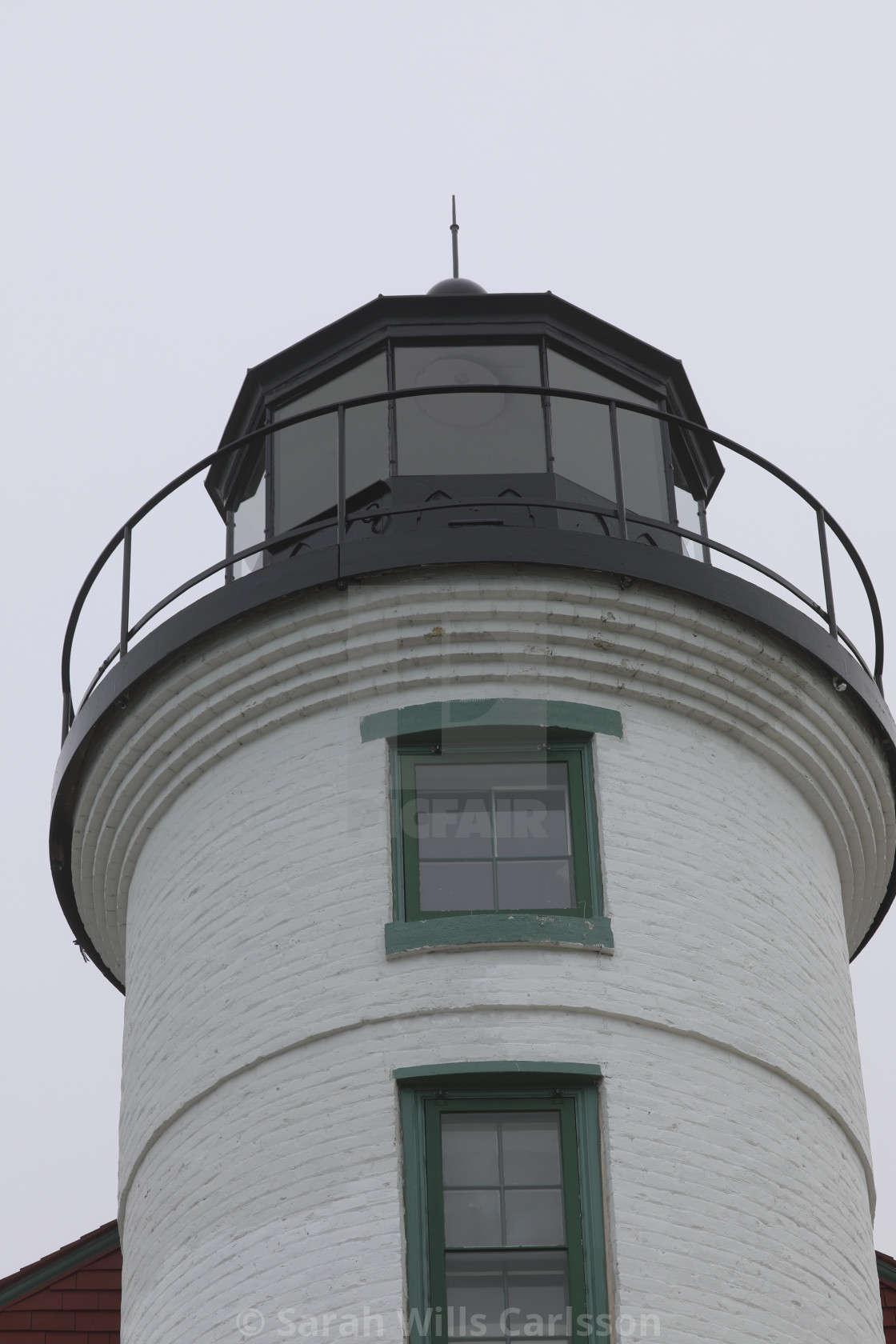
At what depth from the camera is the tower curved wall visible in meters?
12.6

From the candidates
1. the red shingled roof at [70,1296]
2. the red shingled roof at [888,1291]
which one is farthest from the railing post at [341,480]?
the red shingled roof at [888,1291]

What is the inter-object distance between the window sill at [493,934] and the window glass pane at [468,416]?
3807mm

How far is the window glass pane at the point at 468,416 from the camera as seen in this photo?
15.7 m

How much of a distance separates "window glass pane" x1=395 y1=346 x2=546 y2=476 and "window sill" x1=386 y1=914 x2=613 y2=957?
150 inches

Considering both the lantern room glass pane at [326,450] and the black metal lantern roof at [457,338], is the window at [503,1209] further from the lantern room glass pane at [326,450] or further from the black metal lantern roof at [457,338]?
the black metal lantern roof at [457,338]

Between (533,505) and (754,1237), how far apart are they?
506cm

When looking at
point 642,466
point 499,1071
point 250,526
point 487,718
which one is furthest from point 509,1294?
point 250,526

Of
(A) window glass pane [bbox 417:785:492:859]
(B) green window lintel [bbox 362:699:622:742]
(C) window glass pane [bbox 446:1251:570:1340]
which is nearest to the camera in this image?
(C) window glass pane [bbox 446:1251:570:1340]

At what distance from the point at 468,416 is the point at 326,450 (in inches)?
44.1

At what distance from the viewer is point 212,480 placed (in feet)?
58.2

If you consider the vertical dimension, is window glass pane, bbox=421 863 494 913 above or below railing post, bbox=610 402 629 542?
below

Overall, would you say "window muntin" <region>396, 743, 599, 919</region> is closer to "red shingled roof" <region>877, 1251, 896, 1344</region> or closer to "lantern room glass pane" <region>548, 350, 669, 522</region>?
"lantern room glass pane" <region>548, 350, 669, 522</region>

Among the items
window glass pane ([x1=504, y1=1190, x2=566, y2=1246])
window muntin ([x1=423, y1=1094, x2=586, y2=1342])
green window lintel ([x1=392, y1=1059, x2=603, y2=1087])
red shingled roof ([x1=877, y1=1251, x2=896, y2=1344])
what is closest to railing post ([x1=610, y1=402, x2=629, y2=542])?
green window lintel ([x1=392, y1=1059, x2=603, y2=1087])

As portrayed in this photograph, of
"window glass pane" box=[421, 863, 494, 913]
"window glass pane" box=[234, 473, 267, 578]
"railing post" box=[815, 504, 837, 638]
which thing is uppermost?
"window glass pane" box=[234, 473, 267, 578]
